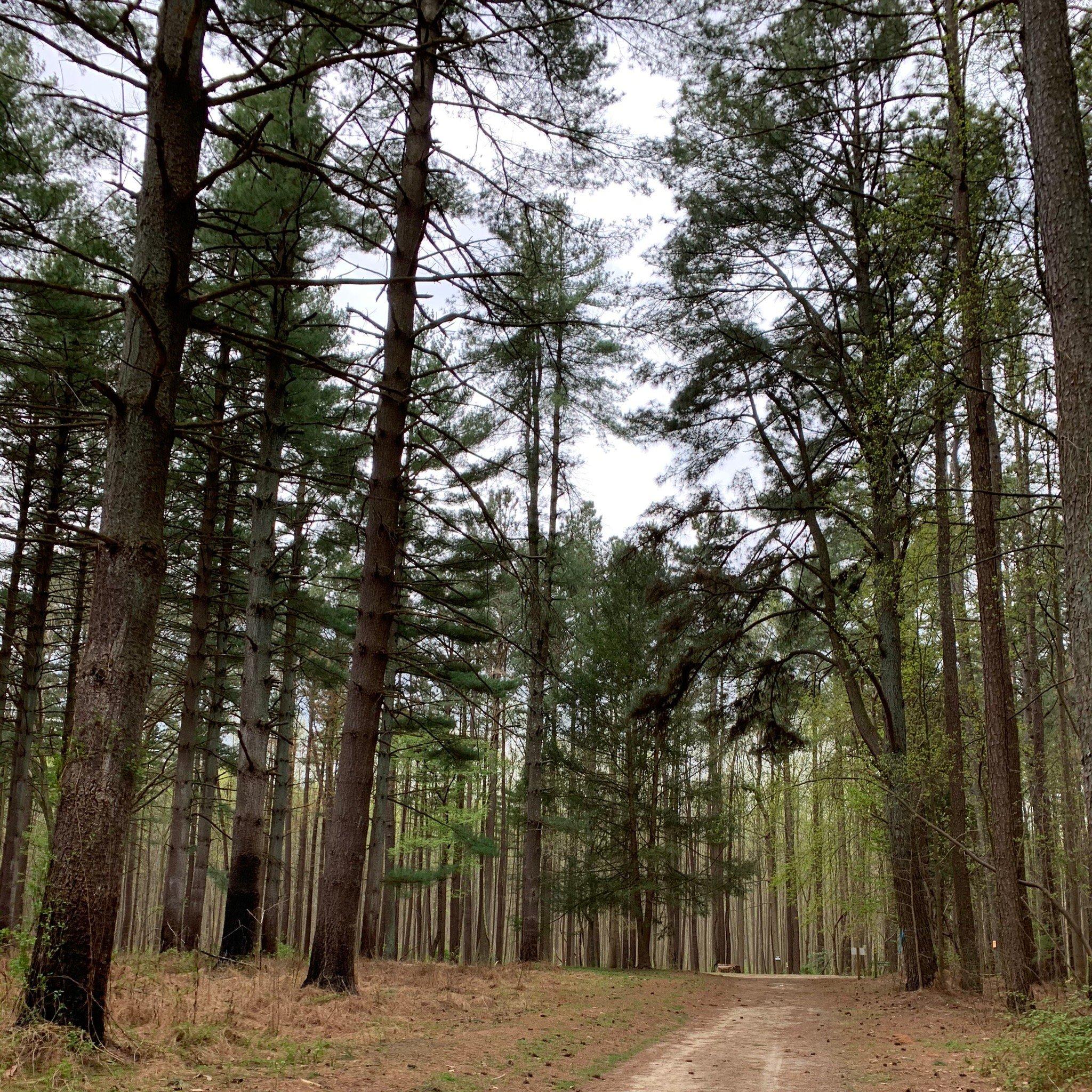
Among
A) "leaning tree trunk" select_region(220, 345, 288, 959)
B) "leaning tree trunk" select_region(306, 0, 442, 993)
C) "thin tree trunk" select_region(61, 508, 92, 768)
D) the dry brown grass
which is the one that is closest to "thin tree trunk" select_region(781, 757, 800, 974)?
the dry brown grass

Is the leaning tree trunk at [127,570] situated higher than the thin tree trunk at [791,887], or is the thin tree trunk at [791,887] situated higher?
the leaning tree trunk at [127,570]

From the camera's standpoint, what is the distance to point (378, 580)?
910cm

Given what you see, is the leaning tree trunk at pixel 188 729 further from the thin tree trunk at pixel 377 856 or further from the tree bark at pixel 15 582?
the thin tree trunk at pixel 377 856

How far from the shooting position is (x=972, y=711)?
667 inches

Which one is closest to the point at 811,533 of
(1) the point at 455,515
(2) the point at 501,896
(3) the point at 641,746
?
(1) the point at 455,515

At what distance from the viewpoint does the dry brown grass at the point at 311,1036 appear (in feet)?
14.6

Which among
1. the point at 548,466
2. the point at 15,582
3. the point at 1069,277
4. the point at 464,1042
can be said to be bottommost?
the point at 464,1042

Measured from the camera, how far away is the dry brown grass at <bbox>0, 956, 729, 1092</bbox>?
446cm

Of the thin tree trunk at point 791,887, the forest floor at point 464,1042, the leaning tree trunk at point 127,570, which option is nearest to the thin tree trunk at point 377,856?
the forest floor at point 464,1042

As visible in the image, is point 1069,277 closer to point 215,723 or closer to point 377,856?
point 215,723

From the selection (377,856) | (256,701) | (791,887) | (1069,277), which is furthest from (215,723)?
(791,887)

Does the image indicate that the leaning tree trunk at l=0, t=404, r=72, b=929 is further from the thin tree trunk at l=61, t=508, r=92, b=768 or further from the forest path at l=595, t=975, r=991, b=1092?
the forest path at l=595, t=975, r=991, b=1092

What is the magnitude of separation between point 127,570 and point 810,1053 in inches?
301

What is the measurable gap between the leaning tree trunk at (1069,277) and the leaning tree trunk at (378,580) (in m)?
5.02
